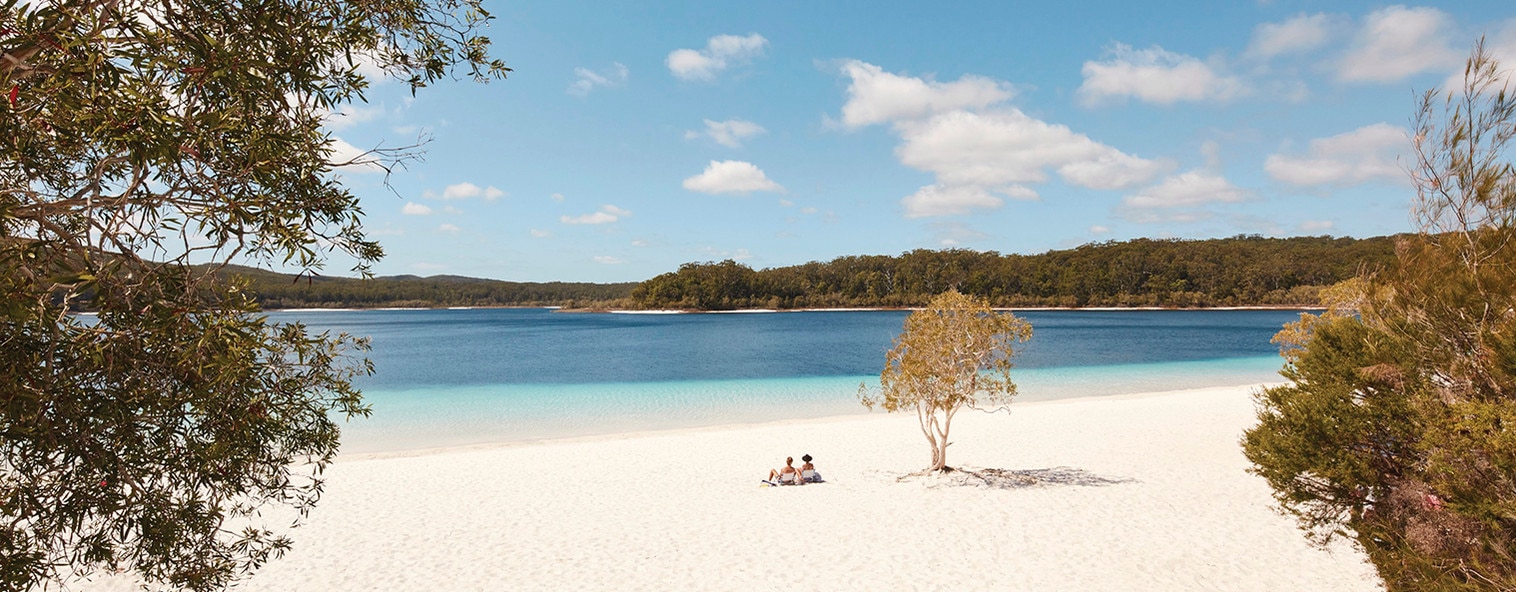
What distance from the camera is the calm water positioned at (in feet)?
77.2

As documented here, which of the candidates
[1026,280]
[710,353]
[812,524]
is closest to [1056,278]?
[1026,280]

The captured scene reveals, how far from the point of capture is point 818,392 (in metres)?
29.6

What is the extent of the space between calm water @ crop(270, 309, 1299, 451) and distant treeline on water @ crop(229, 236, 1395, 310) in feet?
216

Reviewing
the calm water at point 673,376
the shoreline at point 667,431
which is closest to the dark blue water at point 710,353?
the calm water at point 673,376

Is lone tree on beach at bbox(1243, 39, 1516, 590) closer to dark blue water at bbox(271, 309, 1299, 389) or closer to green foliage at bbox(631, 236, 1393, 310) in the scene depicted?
dark blue water at bbox(271, 309, 1299, 389)

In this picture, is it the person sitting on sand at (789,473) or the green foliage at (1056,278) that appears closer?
the person sitting on sand at (789,473)

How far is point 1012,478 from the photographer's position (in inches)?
517

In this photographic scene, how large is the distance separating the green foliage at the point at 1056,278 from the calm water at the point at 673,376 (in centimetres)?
6547

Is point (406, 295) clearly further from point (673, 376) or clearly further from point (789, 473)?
point (789, 473)

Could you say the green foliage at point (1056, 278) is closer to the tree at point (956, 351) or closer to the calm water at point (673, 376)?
the calm water at point (673, 376)

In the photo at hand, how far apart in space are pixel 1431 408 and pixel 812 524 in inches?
290

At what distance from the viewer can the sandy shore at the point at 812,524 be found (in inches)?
337

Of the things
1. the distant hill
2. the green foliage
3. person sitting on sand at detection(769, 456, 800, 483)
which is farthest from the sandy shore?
the distant hill

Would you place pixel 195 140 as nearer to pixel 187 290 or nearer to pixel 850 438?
pixel 187 290
